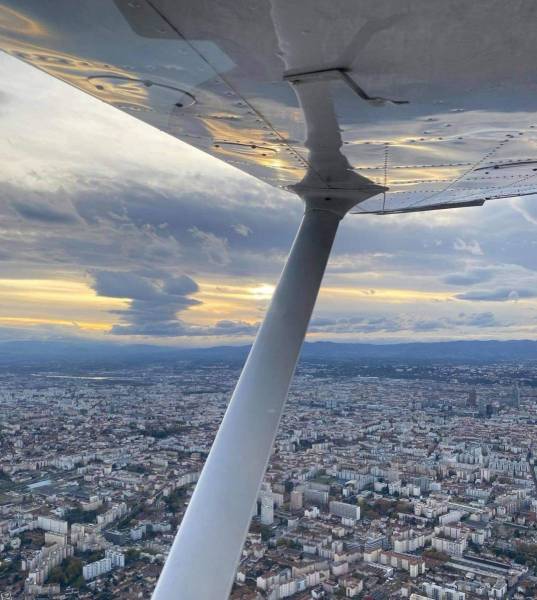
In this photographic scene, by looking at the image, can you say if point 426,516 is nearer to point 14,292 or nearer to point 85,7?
point 85,7

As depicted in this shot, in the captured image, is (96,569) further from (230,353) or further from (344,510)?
(230,353)

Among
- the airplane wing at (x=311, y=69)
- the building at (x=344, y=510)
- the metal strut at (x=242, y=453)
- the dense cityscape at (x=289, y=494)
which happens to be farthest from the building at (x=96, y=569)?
the airplane wing at (x=311, y=69)

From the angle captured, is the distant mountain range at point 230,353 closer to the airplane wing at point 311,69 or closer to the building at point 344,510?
the building at point 344,510

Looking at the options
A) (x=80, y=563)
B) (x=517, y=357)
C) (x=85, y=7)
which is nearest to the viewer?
(x=85, y=7)

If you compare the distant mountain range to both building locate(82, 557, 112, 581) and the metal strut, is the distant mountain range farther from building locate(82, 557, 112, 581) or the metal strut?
the metal strut

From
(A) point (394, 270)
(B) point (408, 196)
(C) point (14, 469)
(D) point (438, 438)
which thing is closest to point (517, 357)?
(A) point (394, 270)

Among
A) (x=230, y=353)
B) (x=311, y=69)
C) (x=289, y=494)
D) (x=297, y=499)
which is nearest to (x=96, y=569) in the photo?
(x=297, y=499)
